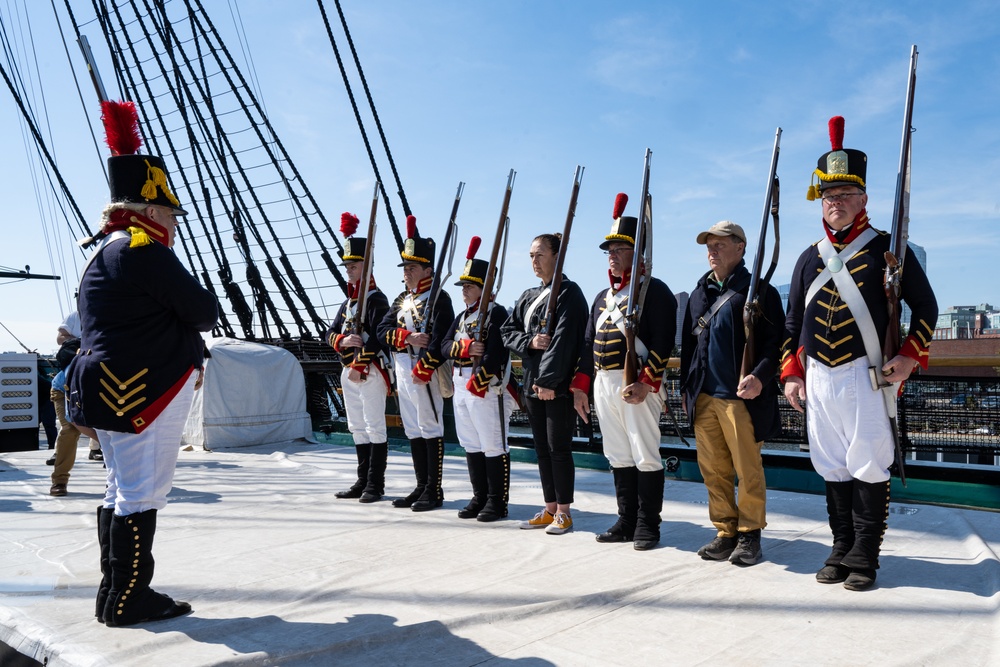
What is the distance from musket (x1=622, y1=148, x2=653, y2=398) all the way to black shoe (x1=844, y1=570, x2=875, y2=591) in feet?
3.93

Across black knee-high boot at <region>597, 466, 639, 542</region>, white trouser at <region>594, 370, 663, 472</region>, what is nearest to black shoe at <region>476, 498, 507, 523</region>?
black knee-high boot at <region>597, 466, 639, 542</region>

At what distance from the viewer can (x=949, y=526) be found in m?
3.76

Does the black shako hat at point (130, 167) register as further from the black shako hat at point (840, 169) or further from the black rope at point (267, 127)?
the black rope at point (267, 127)

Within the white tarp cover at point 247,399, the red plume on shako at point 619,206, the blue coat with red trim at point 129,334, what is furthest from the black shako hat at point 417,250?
the white tarp cover at point 247,399

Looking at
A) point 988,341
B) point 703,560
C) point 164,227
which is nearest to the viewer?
point 164,227

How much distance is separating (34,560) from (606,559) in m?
2.67

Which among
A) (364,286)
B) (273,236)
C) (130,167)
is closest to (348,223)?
(364,286)

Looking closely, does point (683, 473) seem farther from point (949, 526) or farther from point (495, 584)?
point (495, 584)

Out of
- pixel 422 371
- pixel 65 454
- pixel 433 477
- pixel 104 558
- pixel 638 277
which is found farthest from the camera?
pixel 65 454

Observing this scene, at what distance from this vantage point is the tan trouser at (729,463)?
324cm

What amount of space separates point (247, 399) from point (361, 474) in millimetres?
3617

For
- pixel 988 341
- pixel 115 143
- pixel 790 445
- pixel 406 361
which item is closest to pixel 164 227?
pixel 115 143

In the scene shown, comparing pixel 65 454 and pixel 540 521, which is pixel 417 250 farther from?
pixel 65 454

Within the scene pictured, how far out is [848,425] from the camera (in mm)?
2834
